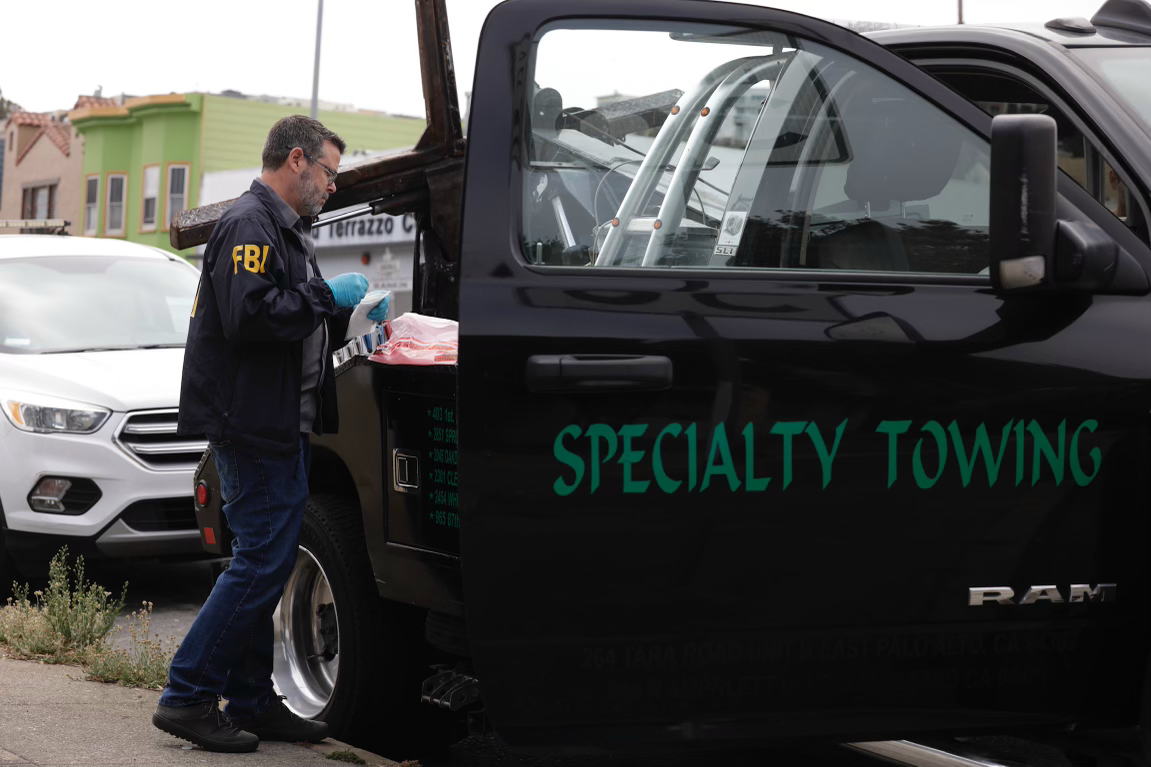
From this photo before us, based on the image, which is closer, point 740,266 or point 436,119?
point 740,266

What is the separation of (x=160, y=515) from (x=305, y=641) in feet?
9.41

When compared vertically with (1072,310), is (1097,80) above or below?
above

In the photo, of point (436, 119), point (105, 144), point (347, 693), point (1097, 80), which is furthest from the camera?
point (105, 144)

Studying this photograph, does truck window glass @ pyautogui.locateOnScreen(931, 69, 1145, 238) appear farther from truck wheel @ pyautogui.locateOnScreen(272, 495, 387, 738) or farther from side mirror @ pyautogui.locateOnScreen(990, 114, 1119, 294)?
truck wheel @ pyautogui.locateOnScreen(272, 495, 387, 738)

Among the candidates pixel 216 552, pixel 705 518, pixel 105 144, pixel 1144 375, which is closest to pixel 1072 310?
pixel 1144 375

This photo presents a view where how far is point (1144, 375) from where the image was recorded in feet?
10.3

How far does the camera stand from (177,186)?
44438mm

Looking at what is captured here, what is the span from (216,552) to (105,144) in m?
44.6

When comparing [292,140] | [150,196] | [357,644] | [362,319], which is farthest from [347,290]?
[150,196]

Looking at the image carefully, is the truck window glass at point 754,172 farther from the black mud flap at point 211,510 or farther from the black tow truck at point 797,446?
the black mud flap at point 211,510

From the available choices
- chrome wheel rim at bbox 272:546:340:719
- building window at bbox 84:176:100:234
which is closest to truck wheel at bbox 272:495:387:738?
chrome wheel rim at bbox 272:546:340:719

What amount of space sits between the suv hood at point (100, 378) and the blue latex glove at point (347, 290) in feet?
11.5

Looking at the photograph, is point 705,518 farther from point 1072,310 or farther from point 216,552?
point 216,552

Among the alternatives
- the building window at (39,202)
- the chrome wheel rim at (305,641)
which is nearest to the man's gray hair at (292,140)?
the chrome wheel rim at (305,641)
